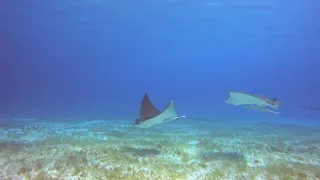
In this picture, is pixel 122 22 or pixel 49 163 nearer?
pixel 49 163

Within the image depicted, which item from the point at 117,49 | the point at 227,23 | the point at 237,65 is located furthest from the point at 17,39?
the point at 237,65

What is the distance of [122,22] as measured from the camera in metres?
47.6

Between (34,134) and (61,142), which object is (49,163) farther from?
(34,134)

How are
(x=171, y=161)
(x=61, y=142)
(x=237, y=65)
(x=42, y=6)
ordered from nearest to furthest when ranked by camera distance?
(x=171, y=161) → (x=61, y=142) → (x=42, y=6) → (x=237, y=65)

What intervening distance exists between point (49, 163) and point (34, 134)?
17.3ft

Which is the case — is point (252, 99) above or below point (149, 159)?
above

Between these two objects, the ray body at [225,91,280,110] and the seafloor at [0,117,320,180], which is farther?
the ray body at [225,91,280,110]

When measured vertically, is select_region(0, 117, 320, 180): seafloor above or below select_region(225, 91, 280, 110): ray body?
below

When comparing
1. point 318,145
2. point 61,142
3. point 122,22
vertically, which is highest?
point 122,22

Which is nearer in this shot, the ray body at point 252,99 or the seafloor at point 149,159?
the seafloor at point 149,159

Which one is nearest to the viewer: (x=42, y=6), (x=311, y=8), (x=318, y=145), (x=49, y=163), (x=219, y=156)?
(x=49, y=163)

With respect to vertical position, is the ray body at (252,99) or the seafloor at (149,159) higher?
the ray body at (252,99)

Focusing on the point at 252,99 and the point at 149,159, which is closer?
the point at 149,159

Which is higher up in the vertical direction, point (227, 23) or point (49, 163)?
point (227, 23)
